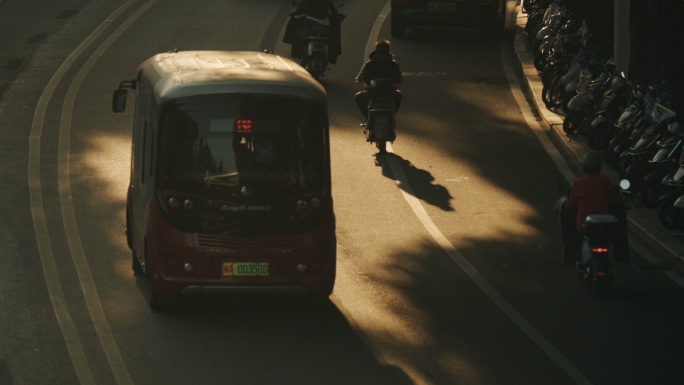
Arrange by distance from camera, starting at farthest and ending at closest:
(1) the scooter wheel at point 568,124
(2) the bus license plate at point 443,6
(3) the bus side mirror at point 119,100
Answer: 1. (2) the bus license plate at point 443,6
2. (1) the scooter wheel at point 568,124
3. (3) the bus side mirror at point 119,100

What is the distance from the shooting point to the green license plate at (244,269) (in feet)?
31.6

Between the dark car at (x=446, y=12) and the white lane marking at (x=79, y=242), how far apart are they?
699cm

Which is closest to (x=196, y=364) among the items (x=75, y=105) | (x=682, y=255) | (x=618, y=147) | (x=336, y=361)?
(x=336, y=361)

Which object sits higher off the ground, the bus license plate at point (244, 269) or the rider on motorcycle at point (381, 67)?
the bus license plate at point (244, 269)

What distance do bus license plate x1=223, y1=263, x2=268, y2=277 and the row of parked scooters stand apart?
16.4ft

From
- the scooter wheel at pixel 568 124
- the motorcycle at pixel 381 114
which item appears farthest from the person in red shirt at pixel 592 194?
the scooter wheel at pixel 568 124

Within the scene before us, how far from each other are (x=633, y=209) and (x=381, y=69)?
16.2ft

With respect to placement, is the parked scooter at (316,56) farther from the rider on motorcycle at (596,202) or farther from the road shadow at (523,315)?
the rider on motorcycle at (596,202)

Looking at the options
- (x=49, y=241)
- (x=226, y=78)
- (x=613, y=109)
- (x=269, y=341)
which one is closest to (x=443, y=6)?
(x=613, y=109)

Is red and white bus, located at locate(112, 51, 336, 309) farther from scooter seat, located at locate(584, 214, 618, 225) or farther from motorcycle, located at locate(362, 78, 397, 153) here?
motorcycle, located at locate(362, 78, 397, 153)

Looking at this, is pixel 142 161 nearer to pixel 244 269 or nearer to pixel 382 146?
pixel 244 269

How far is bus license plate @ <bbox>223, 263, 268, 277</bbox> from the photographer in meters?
9.62

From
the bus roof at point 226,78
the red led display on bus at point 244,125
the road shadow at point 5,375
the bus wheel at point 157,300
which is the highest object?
the bus roof at point 226,78

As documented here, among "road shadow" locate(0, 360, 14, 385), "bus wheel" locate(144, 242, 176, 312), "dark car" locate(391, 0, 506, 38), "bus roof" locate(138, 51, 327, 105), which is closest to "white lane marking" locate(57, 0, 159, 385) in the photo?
"bus wheel" locate(144, 242, 176, 312)
